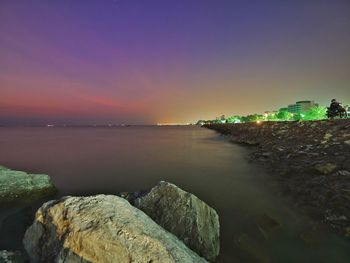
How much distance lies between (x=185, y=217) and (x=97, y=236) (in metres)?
2.71

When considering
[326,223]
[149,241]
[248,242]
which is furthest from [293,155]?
[149,241]

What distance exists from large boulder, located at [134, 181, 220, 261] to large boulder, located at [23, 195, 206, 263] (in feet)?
3.41

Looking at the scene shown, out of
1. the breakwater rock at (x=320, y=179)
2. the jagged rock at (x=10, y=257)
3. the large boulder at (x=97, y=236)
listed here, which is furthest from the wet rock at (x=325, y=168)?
the jagged rock at (x=10, y=257)

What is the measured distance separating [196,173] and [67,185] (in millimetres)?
9987

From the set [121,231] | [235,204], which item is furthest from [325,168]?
[121,231]

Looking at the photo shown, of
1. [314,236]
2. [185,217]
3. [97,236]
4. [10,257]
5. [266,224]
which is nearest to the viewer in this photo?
[97,236]

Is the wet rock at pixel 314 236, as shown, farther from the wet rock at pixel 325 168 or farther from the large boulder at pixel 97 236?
the wet rock at pixel 325 168

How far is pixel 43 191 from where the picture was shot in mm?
11055

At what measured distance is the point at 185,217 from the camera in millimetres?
6246

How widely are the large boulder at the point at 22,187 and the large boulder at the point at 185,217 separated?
22.6ft

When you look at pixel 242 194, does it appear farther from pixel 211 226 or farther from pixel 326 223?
pixel 211 226

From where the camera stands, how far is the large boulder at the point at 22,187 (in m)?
9.93

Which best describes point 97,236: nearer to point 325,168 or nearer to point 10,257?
point 10,257

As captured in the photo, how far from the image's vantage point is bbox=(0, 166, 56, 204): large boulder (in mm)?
9930
